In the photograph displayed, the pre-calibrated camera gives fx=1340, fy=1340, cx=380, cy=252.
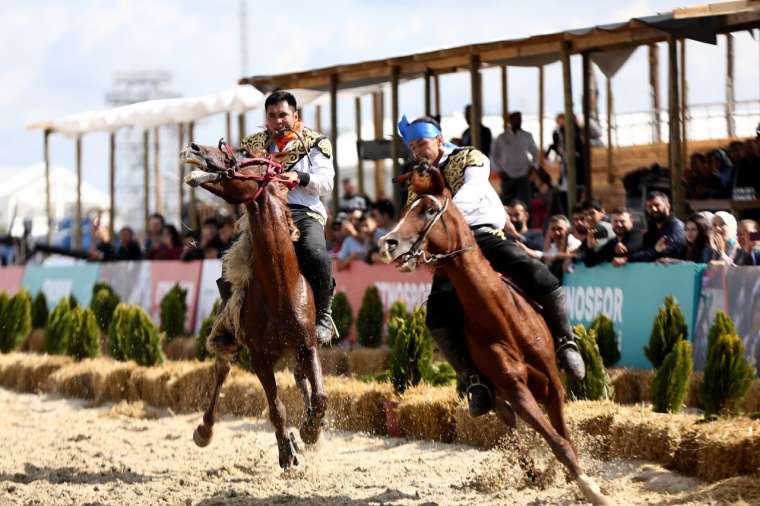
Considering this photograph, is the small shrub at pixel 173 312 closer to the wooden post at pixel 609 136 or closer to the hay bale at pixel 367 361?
the hay bale at pixel 367 361

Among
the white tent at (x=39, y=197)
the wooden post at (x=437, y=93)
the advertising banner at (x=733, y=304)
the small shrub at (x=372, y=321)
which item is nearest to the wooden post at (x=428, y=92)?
the wooden post at (x=437, y=93)

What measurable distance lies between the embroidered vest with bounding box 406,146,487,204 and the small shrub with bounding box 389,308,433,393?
12.5ft

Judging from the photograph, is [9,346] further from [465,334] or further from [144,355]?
[465,334]

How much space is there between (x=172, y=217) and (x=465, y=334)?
3549 cm

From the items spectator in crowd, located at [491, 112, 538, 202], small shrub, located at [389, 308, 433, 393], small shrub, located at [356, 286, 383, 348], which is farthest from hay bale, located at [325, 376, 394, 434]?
spectator in crowd, located at [491, 112, 538, 202]

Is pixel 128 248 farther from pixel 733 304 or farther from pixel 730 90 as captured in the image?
pixel 733 304

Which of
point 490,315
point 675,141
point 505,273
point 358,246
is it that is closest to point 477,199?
point 505,273

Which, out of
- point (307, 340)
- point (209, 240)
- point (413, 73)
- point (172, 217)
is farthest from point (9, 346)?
point (172, 217)

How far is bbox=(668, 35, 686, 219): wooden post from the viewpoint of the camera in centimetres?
1576

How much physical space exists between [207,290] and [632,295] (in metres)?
8.31

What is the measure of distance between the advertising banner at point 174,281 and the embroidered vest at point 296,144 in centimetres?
914

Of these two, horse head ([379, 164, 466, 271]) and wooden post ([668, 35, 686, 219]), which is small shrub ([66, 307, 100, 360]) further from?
horse head ([379, 164, 466, 271])

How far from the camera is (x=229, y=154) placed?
9812 millimetres

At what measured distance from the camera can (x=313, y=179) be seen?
10.6m
